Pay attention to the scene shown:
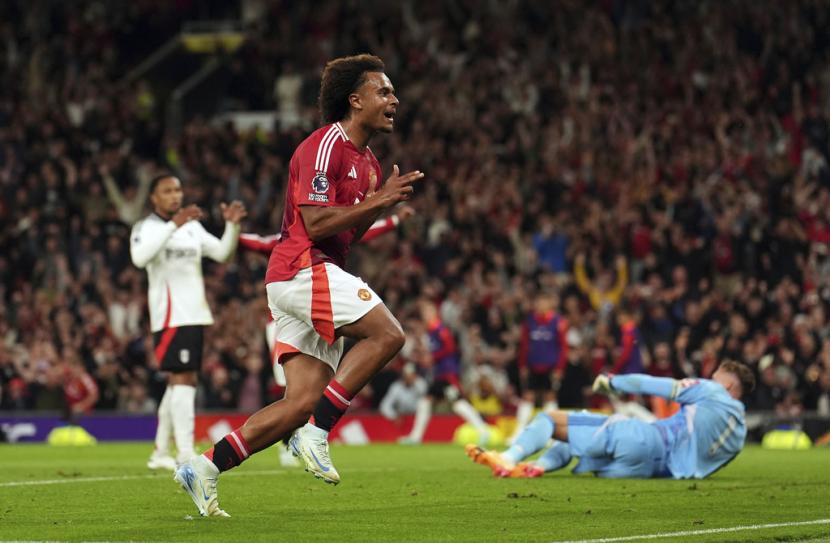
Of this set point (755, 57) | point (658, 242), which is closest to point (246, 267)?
point (658, 242)

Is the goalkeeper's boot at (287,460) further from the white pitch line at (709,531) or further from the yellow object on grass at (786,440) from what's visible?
the yellow object on grass at (786,440)

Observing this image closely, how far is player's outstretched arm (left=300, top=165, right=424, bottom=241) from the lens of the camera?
26.1 feet

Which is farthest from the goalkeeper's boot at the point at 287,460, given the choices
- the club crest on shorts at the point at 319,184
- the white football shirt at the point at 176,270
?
the club crest on shorts at the point at 319,184

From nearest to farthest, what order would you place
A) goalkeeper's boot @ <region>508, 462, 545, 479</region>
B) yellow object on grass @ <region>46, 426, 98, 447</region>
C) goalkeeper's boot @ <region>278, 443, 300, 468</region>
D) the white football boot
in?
goalkeeper's boot @ <region>508, 462, 545, 479</region> < the white football boot < goalkeeper's boot @ <region>278, 443, 300, 468</region> < yellow object on grass @ <region>46, 426, 98, 447</region>

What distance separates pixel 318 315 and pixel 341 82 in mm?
1487

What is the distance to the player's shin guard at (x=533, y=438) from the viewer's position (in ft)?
38.6

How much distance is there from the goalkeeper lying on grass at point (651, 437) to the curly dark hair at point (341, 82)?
393cm

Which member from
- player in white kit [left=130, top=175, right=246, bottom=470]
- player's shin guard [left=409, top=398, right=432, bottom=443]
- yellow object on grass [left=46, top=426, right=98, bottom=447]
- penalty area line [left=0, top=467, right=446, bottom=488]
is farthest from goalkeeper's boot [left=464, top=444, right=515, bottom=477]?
yellow object on grass [left=46, top=426, right=98, bottom=447]

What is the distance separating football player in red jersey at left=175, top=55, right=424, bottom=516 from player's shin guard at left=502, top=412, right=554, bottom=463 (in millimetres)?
3637

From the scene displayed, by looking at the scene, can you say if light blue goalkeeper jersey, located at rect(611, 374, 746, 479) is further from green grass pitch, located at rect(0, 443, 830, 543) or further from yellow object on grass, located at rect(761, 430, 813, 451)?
yellow object on grass, located at rect(761, 430, 813, 451)

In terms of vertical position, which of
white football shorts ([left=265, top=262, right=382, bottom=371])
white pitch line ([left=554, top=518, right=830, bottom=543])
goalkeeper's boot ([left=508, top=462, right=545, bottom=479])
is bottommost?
goalkeeper's boot ([left=508, top=462, right=545, bottom=479])

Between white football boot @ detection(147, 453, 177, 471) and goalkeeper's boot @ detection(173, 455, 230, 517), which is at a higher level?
goalkeeper's boot @ detection(173, 455, 230, 517)

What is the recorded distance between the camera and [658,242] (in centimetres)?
2522

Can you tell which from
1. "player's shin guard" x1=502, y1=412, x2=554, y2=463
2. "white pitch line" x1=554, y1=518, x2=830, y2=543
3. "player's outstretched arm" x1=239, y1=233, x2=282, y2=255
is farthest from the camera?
"player's outstretched arm" x1=239, y1=233, x2=282, y2=255
